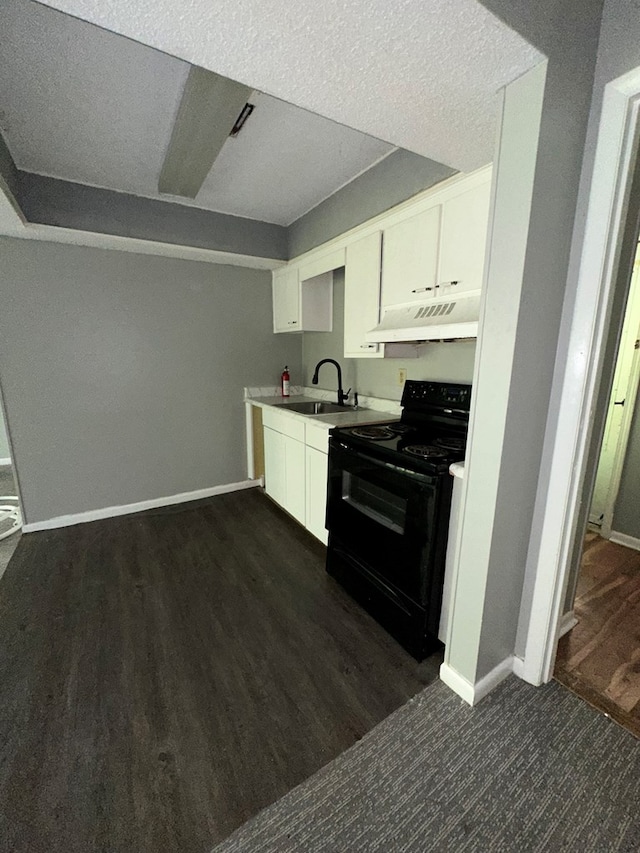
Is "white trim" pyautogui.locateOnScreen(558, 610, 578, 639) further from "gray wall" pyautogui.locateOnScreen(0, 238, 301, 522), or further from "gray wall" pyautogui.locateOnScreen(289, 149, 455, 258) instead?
"gray wall" pyautogui.locateOnScreen(0, 238, 301, 522)

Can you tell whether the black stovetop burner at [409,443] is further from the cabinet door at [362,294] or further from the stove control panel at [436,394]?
the cabinet door at [362,294]

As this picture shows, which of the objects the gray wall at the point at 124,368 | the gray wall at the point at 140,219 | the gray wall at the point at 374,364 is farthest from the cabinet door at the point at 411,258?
the gray wall at the point at 124,368

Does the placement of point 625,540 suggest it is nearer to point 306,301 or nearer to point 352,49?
point 306,301

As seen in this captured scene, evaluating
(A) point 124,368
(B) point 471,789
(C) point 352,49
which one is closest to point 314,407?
(A) point 124,368

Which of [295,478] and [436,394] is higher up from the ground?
[436,394]

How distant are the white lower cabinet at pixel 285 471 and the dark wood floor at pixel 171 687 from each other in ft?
1.33

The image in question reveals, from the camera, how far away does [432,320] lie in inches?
70.0

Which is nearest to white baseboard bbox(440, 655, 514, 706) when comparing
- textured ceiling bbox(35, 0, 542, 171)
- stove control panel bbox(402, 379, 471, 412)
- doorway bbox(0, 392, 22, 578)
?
stove control panel bbox(402, 379, 471, 412)

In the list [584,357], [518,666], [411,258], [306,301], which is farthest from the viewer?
[306,301]

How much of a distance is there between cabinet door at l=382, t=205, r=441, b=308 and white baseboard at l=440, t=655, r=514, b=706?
1762mm

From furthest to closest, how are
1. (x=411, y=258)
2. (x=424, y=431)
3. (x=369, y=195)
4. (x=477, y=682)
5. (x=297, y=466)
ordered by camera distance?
(x=297, y=466) → (x=369, y=195) → (x=424, y=431) → (x=411, y=258) → (x=477, y=682)

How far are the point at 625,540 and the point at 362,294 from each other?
8.55 feet

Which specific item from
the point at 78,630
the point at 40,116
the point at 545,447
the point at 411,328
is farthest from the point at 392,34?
the point at 78,630

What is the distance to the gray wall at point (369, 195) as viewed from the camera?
6.07ft
